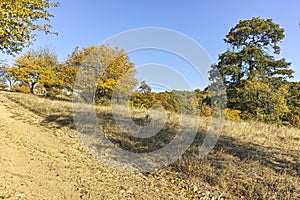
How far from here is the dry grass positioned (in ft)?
13.1

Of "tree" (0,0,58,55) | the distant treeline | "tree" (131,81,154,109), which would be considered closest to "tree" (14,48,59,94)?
the distant treeline

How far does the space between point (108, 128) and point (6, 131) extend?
128 inches

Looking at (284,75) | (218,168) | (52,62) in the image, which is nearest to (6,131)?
(218,168)

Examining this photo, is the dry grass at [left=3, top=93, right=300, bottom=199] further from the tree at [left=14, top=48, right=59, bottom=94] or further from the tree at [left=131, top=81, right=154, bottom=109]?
the tree at [left=14, top=48, right=59, bottom=94]

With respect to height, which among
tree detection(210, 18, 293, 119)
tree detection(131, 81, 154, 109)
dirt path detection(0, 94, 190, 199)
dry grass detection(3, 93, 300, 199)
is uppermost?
tree detection(210, 18, 293, 119)

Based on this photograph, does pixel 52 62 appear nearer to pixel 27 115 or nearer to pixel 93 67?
pixel 93 67

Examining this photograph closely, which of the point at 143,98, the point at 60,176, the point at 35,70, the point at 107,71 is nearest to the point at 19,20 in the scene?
the point at 60,176

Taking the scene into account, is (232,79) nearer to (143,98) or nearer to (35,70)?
(143,98)

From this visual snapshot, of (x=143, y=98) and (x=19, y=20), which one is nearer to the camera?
(x=19, y=20)

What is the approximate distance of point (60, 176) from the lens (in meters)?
4.17

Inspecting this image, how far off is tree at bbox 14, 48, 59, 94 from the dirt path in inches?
995

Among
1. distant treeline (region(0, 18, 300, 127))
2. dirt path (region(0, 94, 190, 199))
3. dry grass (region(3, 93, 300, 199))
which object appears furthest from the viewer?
distant treeline (region(0, 18, 300, 127))

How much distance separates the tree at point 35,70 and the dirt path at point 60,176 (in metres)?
25.3

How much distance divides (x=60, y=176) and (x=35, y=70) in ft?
98.4
